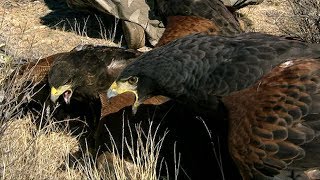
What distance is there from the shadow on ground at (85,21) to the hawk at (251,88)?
3.87 meters

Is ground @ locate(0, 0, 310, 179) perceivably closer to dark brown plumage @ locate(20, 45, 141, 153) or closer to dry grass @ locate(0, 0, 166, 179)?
dry grass @ locate(0, 0, 166, 179)

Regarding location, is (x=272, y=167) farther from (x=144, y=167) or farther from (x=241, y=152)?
(x=144, y=167)

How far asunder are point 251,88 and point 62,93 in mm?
2044

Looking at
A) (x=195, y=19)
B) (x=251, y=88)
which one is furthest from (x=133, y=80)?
(x=195, y=19)

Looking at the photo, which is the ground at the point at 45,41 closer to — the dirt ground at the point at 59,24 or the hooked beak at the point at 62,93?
the dirt ground at the point at 59,24

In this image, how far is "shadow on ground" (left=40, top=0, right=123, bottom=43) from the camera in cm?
893

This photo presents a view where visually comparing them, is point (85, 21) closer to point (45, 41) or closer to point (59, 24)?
point (59, 24)

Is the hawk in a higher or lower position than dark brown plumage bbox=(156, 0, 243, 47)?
higher

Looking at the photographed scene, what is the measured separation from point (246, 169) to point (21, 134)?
7.85ft

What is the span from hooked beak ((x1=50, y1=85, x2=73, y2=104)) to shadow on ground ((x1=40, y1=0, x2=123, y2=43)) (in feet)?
8.68

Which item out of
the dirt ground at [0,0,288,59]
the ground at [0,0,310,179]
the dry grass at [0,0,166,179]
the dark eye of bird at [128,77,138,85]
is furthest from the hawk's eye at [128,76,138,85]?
the dirt ground at [0,0,288,59]

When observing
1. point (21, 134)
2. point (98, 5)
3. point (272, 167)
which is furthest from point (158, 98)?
point (98, 5)

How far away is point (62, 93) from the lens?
19.1ft

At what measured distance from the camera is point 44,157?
5.29m
